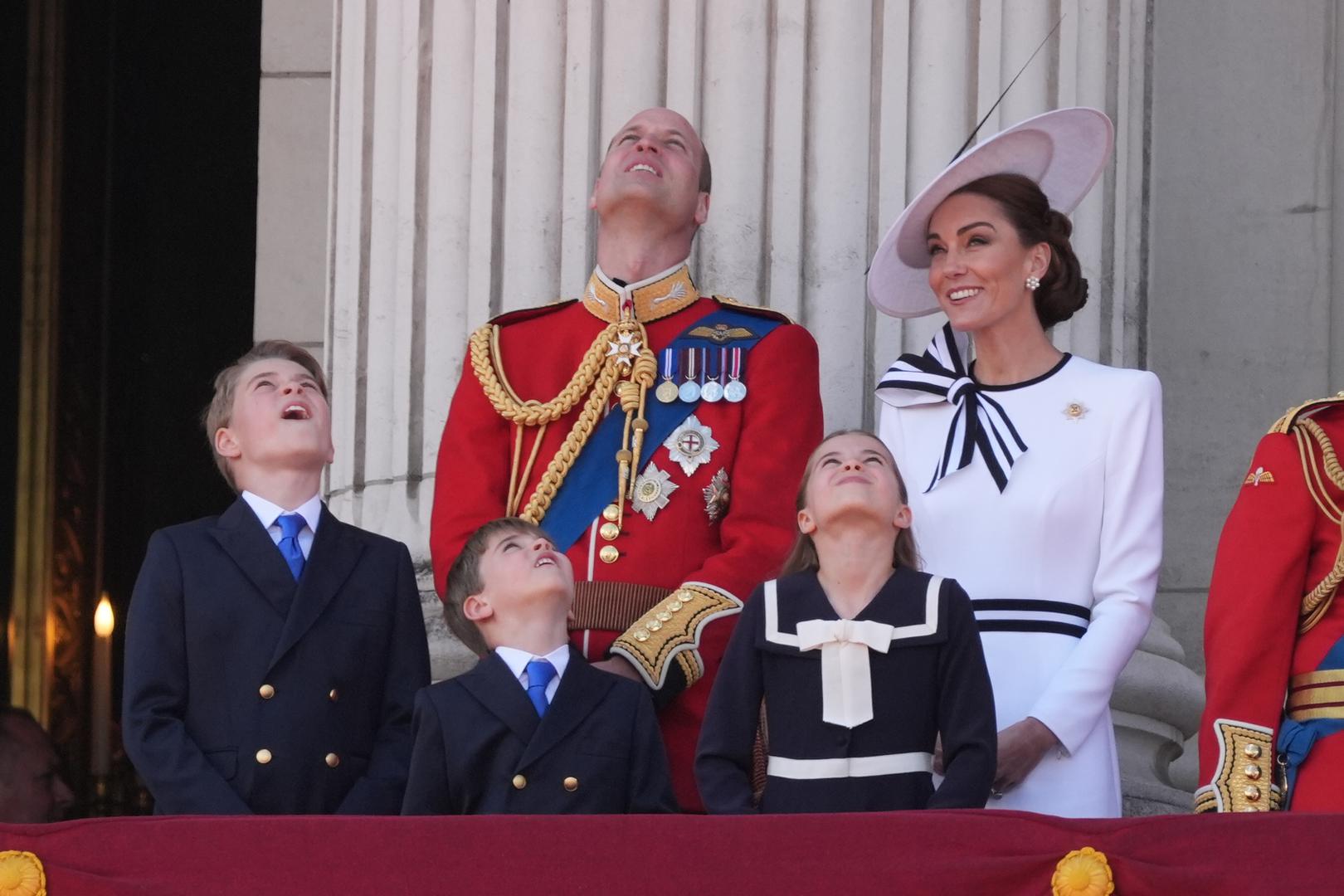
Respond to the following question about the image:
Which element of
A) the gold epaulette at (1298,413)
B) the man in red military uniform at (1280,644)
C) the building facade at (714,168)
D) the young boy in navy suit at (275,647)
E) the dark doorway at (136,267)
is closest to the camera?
the man in red military uniform at (1280,644)

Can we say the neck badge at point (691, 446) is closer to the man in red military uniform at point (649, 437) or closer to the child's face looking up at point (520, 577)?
the man in red military uniform at point (649, 437)

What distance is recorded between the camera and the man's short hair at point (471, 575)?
4391mm

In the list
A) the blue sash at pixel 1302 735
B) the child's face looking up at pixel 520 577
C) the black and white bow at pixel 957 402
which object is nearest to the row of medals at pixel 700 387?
the black and white bow at pixel 957 402

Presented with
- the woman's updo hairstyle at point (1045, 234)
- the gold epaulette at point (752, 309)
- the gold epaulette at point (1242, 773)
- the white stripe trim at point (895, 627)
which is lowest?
the gold epaulette at point (1242, 773)

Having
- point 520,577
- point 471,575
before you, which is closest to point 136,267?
point 471,575

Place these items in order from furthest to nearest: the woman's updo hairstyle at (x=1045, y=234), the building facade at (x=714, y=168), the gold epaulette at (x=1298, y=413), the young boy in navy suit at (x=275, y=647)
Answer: the building facade at (x=714, y=168) < the woman's updo hairstyle at (x=1045, y=234) < the gold epaulette at (x=1298, y=413) < the young boy in navy suit at (x=275, y=647)

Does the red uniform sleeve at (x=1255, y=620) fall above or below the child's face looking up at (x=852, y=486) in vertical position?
below

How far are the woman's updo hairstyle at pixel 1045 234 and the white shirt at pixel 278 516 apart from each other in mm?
1331

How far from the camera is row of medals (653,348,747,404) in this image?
4.81 meters

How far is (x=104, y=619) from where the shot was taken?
7984mm

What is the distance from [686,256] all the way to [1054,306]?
77 cm

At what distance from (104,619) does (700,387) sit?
12.1ft

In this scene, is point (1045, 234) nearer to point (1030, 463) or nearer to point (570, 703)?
point (1030, 463)

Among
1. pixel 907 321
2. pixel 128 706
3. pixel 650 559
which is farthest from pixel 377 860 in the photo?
pixel 907 321
